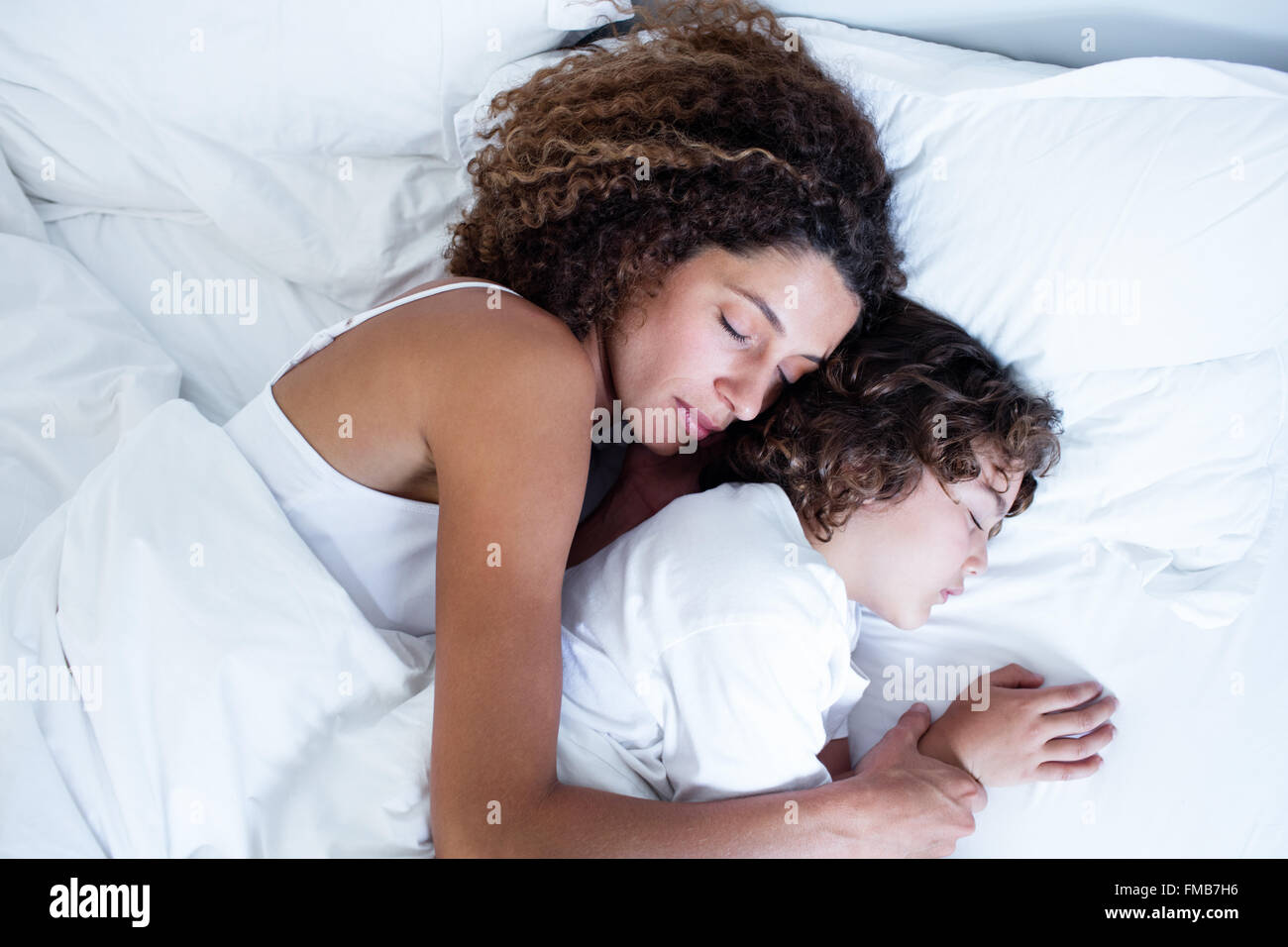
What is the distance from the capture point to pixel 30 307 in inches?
57.2

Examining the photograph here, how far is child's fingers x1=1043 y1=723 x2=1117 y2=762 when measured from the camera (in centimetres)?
124

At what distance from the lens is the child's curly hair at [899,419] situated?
4.30 feet

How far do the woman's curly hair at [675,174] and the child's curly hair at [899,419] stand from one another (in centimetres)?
7

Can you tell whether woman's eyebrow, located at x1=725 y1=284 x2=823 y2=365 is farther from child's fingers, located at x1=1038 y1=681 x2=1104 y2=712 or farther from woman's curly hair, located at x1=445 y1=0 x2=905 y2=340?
child's fingers, located at x1=1038 y1=681 x2=1104 y2=712

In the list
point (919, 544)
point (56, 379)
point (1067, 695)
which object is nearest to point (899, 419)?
point (919, 544)

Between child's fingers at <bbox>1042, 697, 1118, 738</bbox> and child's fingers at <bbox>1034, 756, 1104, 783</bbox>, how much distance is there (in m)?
0.04

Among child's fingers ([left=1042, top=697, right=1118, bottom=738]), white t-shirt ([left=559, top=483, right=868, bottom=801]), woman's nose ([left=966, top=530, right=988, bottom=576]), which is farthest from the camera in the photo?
woman's nose ([left=966, top=530, right=988, bottom=576])

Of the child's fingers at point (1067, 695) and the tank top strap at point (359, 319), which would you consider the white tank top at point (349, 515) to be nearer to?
the tank top strap at point (359, 319)

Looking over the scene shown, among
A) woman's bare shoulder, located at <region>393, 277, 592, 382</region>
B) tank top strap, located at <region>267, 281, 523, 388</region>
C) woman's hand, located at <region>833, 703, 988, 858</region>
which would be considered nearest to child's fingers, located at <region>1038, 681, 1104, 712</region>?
woman's hand, located at <region>833, 703, 988, 858</region>

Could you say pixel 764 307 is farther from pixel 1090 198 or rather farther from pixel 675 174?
pixel 1090 198

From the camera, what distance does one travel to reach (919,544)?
132 centimetres

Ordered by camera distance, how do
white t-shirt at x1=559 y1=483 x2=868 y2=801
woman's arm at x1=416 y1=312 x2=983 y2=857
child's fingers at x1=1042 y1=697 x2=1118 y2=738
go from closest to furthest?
woman's arm at x1=416 y1=312 x2=983 y2=857, white t-shirt at x1=559 y1=483 x2=868 y2=801, child's fingers at x1=1042 y1=697 x2=1118 y2=738
